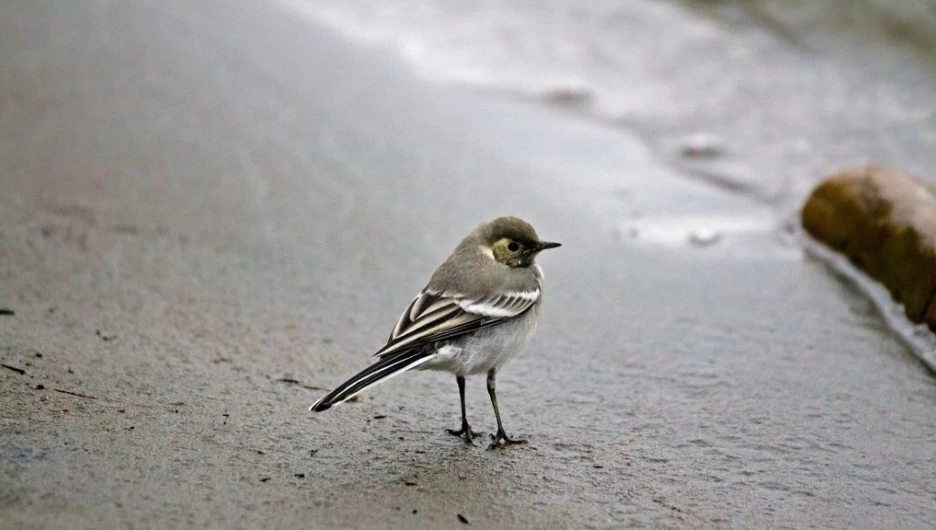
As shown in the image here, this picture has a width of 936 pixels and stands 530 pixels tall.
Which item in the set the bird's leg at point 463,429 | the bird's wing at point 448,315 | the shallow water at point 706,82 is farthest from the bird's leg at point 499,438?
the shallow water at point 706,82

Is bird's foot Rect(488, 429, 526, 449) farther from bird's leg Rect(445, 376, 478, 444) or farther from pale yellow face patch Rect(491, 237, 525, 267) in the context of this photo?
pale yellow face patch Rect(491, 237, 525, 267)

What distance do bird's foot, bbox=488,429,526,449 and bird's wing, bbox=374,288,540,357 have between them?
48cm

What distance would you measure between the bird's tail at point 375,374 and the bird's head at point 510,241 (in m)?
0.82

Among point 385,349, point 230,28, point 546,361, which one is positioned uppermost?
point 230,28

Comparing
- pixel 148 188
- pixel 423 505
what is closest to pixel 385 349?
pixel 423 505

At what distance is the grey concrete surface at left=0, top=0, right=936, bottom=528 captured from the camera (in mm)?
4020

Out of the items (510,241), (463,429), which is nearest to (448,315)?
(463,429)

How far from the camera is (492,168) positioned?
310 inches

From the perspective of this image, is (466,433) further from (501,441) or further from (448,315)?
(448,315)

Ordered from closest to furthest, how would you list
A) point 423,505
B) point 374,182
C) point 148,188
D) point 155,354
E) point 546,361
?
point 423,505, point 155,354, point 546,361, point 148,188, point 374,182

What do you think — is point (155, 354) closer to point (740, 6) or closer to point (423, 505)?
point (423, 505)

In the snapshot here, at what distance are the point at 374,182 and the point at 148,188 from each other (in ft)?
5.11

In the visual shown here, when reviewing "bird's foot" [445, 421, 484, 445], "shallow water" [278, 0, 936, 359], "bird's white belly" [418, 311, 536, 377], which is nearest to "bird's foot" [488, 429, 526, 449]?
"bird's foot" [445, 421, 484, 445]

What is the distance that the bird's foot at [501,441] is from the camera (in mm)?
4566
